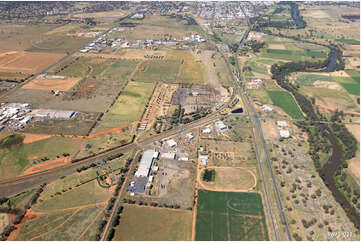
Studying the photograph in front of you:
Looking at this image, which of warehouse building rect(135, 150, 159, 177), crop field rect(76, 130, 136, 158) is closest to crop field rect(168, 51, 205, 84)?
crop field rect(76, 130, 136, 158)

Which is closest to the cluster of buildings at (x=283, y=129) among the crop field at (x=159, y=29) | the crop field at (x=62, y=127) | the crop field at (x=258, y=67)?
the crop field at (x=258, y=67)

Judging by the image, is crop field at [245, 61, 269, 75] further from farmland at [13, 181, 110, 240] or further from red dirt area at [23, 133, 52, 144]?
red dirt area at [23, 133, 52, 144]

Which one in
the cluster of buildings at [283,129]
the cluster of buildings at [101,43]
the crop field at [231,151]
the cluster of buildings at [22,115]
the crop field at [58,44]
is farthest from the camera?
the cluster of buildings at [101,43]

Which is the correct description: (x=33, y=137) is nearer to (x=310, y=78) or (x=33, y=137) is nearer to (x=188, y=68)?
(x=188, y=68)

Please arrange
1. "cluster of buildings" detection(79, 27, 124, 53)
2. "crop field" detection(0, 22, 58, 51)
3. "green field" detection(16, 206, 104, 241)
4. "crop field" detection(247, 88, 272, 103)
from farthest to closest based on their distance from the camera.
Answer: "crop field" detection(0, 22, 58, 51) → "cluster of buildings" detection(79, 27, 124, 53) → "crop field" detection(247, 88, 272, 103) → "green field" detection(16, 206, 104, 241)

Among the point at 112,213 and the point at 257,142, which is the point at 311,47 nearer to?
the point at 257,142

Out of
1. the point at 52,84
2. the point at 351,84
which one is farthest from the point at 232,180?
the point at 52,84

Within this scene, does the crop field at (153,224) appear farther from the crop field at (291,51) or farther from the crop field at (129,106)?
the crop field at (291,51)
